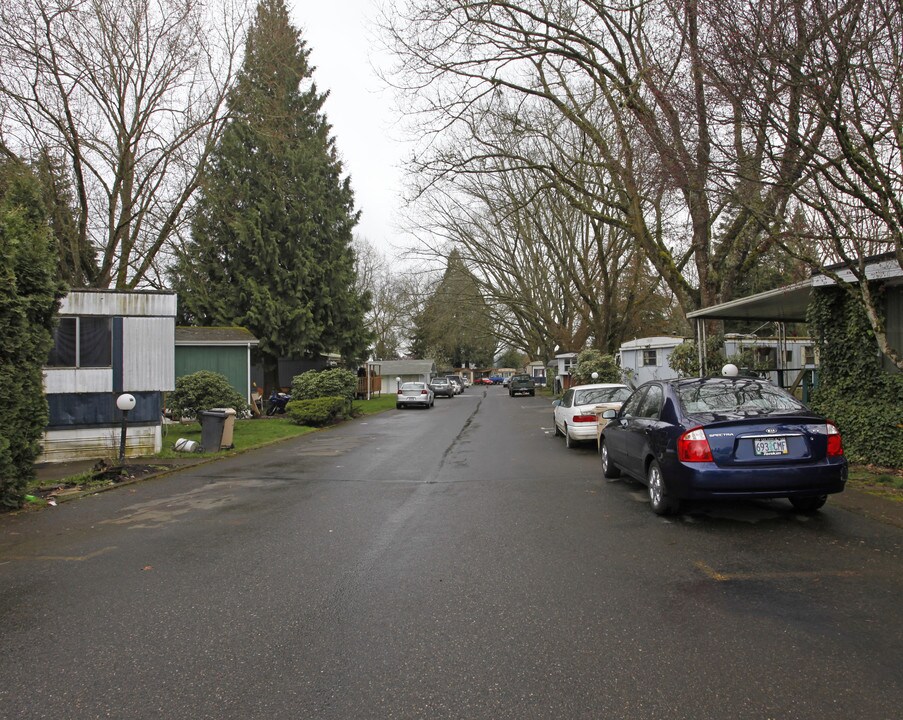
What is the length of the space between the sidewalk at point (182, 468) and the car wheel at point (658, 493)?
2.01 metres

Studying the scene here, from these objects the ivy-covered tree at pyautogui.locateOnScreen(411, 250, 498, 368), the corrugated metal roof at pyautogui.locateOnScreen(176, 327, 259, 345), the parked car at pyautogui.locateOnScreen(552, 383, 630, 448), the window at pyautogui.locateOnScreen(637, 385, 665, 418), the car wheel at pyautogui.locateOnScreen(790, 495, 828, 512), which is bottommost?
the car wheel at pyautogui.locateOnScreen(790, 495, 828, 512)

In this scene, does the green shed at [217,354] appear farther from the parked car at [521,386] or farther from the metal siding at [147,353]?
the parked car at [521,386]

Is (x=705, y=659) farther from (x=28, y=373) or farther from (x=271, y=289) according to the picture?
(x=271, y=289)

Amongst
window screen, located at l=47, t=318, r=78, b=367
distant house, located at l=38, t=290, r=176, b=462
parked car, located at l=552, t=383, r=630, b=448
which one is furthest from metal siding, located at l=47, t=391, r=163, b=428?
parked car, located at l=552, t=383, r=630, b=448

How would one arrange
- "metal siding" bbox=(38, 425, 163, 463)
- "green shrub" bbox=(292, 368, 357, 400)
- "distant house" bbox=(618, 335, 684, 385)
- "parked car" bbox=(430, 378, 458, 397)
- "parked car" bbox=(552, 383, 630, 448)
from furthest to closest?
"parked car" bbox=(430, 378, 458, 397) → "distant house" bbox=(618, 335, 684, 385) → "green shrub" bbox=(292, 368, 357, 400) → "parked car" bbox=(552, 383, 630, 448) → "metal siding" bbox=(38, 425, 163, 463)

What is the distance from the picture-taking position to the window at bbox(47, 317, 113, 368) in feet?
38.9

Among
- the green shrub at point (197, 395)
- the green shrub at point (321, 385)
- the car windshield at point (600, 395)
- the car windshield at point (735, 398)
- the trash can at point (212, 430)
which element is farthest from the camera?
the green shrub at point (321, 385)

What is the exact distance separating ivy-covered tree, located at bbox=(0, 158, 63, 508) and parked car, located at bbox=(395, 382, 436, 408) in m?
25.0

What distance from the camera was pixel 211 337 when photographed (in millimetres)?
23188

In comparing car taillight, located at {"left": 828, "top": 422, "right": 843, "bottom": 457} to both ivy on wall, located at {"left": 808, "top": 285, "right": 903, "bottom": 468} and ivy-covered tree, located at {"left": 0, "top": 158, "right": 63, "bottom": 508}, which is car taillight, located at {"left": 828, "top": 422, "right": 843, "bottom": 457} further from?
ivy-covered tree, located at {"left": 0, "top": 158, "right": 63, "bottom": 508}

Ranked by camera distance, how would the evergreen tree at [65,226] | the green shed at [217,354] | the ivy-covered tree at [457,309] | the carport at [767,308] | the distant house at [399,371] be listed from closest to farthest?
the carport at [767,308] < the evergreen tree at [65,226] < the green shed at [217,354] < the ivy-covered tree at [457,309] < the distant house at [399,371]

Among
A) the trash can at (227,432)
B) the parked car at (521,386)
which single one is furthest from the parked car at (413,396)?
the trash can at (227,432)

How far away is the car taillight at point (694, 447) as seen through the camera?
6168 millimetres

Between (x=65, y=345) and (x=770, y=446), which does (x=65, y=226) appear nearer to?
(x=65, y=345)
